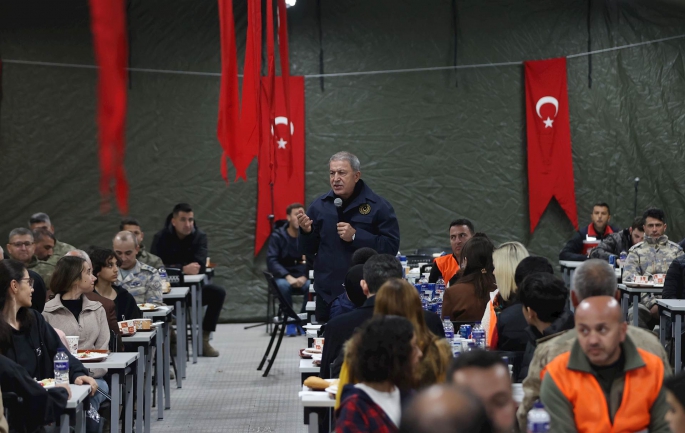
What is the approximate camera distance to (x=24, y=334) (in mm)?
4766

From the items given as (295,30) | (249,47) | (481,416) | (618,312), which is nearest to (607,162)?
(295,30)

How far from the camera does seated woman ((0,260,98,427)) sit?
184 inches

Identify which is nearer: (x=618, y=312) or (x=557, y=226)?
(x=618, y=312)

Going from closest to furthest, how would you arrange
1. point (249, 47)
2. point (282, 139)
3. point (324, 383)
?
1. point (324, 383)
2. point (249, 47)
3. point (282, 139)

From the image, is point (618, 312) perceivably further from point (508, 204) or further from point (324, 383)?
point (508, 204)

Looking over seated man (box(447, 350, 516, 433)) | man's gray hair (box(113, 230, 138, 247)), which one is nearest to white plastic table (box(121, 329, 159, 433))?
man's gray hair (box(113, 230, 138, 247))

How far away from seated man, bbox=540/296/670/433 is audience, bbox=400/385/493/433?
1336mm

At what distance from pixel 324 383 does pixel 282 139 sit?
7.98m

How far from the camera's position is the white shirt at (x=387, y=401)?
2908 mm

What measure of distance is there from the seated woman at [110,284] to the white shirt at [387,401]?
3883mm

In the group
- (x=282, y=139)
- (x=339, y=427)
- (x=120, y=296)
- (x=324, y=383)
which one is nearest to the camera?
(x=339, y=427)

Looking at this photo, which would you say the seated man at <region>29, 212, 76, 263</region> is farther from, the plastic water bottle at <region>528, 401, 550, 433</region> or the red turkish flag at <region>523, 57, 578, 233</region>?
the plastic water bottle at <region>528, 401, 550, 433</region>

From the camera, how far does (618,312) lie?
3.06 m

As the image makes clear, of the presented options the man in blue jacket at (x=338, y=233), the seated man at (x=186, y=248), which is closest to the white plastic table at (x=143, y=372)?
the man in blue jacket at (x=338, y=233)
